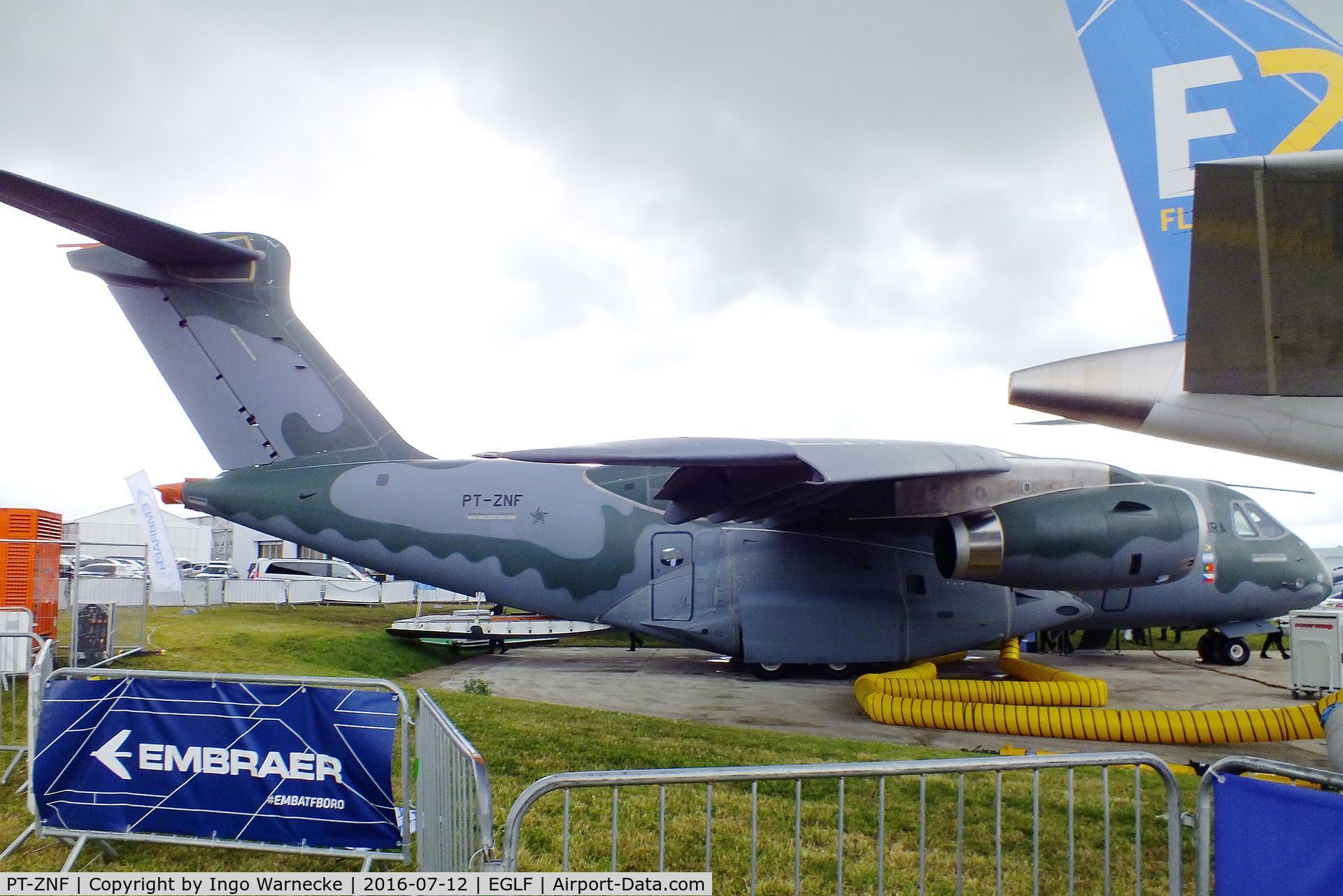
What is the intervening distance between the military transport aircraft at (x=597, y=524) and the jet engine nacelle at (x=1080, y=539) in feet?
0.33

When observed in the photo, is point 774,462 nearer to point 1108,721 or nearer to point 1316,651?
point 1108,721

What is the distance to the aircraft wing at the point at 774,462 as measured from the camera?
620cm

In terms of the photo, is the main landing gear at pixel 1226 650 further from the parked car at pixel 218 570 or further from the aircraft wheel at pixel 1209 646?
the parked car at pixel 218 570

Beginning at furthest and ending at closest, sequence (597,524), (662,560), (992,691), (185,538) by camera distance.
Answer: (185,538), (597,524), (662,560), (992,691)

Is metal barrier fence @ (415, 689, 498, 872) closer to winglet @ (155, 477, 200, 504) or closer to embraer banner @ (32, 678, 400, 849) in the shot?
embraer banner @ (32, 678, 400, 849)

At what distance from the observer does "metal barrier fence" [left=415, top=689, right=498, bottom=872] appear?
253cm

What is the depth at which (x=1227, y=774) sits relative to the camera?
289cm

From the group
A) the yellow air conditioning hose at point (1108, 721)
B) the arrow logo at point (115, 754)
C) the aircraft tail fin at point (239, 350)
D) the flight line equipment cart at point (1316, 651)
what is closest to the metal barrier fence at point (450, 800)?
the arrow logo at point (115, 754)

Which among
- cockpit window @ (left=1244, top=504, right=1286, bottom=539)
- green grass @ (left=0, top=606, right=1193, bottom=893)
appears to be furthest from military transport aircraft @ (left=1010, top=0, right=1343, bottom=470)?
cockpit window @ (left=1244, top=504, right=1286, bottom=539)

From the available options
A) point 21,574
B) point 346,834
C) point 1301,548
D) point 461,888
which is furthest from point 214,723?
point 1301,548

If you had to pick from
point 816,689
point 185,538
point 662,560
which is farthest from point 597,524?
point 185,538

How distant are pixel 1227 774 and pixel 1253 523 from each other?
34.5 feet

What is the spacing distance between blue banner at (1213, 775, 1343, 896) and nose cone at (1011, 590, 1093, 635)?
784 centimetres

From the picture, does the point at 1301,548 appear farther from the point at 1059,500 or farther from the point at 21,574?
the point at 21,574
